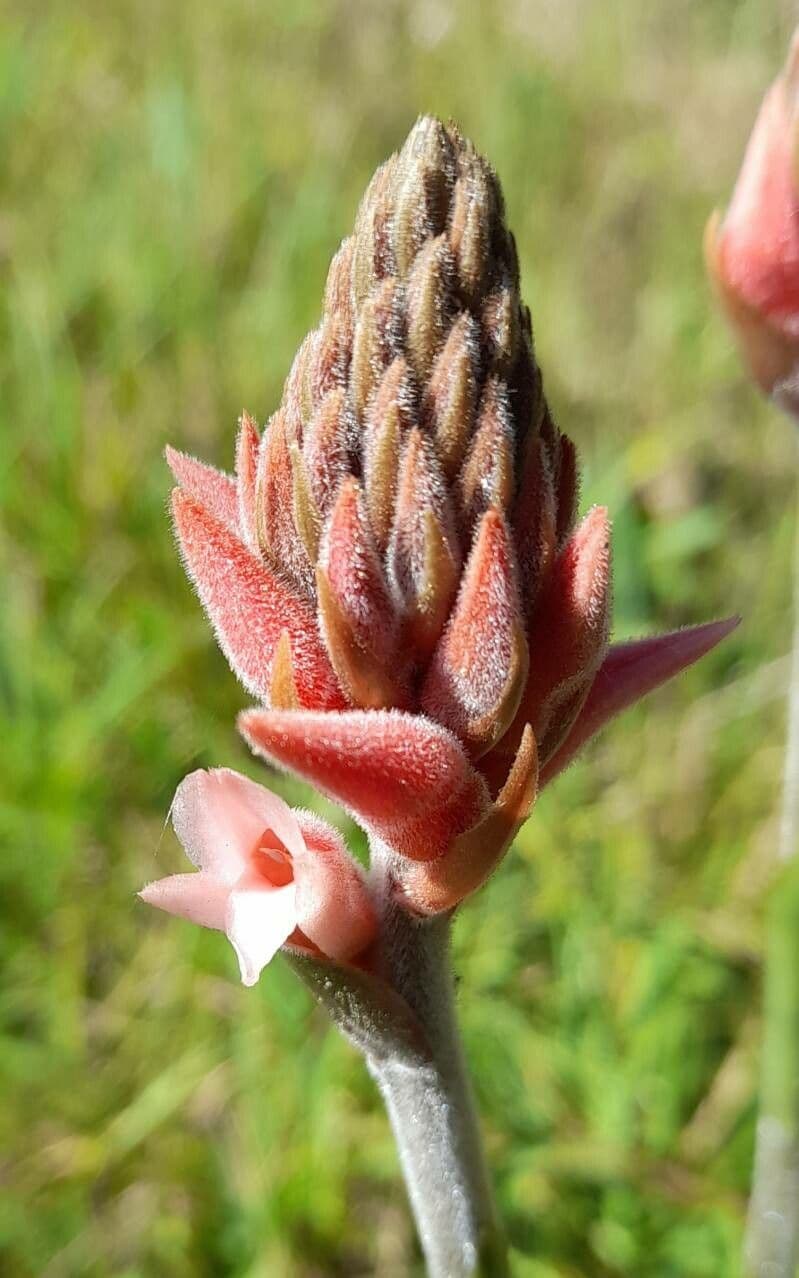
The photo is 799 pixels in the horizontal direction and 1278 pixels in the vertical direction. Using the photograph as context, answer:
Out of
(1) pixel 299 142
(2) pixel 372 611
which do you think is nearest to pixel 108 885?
(2) pixel 372 611

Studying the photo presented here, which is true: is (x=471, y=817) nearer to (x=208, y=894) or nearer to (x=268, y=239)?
(x=208, y=894)

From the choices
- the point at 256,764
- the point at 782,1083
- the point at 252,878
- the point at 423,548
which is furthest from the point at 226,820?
the point at 256,764

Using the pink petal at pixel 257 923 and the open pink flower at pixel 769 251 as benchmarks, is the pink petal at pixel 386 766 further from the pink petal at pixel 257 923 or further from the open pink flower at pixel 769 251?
the open pink flower at pixel 769 251

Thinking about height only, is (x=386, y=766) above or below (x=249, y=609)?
below

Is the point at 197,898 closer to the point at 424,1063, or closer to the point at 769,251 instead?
the point at 424,1063

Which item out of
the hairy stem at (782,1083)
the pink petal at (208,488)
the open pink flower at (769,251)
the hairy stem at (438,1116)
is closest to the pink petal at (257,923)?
the hairy stem at (438,1116)

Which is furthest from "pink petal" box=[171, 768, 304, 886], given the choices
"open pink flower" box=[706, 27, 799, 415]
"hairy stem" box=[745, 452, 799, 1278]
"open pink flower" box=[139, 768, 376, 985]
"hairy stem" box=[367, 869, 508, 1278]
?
"open pink flower" box=[706, 27, 799, 415]

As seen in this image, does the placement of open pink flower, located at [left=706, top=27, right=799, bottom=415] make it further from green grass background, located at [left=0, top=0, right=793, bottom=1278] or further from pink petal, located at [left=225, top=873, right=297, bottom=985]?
green grass background, located at [left=0, top=0, right=793, bottom=1278]
